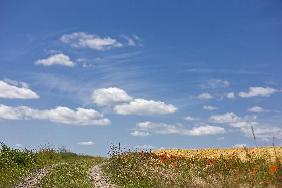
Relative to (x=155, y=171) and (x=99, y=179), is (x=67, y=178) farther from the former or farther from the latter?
(x=155, y=171)

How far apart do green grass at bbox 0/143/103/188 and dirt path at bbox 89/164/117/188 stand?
433 millimetres

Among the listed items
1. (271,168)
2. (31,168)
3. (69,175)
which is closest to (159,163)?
(69,175)

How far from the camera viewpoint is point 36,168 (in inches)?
1324

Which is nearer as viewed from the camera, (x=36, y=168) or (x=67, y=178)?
(x=67, y=178)

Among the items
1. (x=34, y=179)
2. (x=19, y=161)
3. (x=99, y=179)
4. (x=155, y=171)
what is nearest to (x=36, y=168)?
(x=19, y=161)

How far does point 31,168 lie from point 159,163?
27.5 feet

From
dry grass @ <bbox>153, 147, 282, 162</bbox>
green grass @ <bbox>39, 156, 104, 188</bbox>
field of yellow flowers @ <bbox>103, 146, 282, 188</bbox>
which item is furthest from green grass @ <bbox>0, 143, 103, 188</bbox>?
dry grass @ <bbox>153, 147, 282, 162</bbox>

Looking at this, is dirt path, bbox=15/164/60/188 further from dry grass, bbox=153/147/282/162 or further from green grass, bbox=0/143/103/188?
dry grass, bbox=153/147/282/162

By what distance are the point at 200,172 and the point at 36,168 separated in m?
13.4

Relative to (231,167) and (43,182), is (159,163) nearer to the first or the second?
(231,167)

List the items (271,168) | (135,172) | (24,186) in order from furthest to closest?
(135,172), (24,186), (271,168)

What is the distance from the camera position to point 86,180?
1021 inches

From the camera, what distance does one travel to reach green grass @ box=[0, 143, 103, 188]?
2573cm

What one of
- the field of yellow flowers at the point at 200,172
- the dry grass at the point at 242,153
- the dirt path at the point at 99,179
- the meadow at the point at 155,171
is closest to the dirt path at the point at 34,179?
the meadow at the point at 155,171
